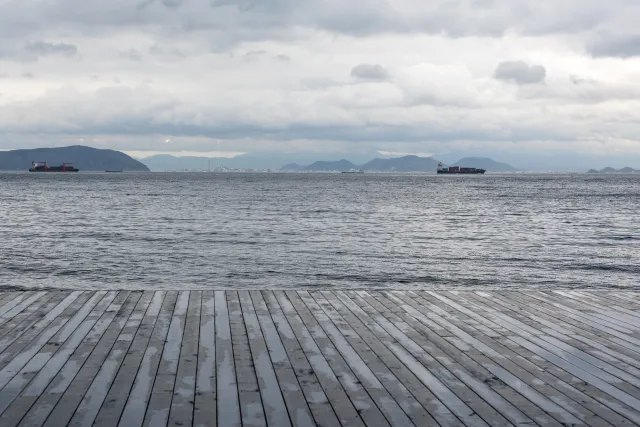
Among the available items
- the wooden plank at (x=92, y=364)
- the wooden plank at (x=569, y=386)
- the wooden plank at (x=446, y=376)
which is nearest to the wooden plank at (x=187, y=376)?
the wooden plank at (x=92, y=364)

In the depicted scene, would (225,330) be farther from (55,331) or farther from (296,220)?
(296,220)

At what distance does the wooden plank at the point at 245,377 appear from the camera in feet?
16.0

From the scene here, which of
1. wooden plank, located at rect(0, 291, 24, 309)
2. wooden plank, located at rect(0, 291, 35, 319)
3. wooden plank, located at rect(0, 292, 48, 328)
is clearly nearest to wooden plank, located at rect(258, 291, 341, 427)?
wooden plank, located at rect(0, 292, 48, 328)

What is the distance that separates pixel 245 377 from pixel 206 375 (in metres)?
0.37

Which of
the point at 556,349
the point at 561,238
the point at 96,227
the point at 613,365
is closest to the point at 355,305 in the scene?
the point at 556,349

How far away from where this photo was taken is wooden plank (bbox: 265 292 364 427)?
4.98 metres

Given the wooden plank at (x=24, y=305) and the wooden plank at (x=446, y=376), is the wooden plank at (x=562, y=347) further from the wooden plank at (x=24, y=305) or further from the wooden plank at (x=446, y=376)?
the wooden plank at (x=24, y=305)

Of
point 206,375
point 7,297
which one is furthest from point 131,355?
point 7,297

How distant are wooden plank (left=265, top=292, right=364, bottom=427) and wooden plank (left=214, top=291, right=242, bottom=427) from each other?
0.60 metres

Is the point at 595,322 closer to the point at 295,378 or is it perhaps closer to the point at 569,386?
the point at 569,386

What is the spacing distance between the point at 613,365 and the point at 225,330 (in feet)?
14.3

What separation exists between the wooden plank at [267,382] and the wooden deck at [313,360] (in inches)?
0.7

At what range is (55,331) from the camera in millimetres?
7457

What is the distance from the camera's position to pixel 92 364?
20.2 ft
